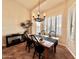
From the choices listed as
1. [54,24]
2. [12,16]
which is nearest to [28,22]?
[12,16]

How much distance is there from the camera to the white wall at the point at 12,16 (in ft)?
24.1

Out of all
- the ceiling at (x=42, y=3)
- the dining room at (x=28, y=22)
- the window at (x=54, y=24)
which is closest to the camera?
the dining room at (x=28, y=22)

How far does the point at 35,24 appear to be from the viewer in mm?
9992

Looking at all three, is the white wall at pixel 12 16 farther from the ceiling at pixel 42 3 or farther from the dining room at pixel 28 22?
the ceiling at pixel 42 3

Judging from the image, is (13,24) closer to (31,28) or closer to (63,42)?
(31,28)

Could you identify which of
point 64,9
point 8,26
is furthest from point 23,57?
point 64,9

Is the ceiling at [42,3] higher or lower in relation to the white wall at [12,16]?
higher

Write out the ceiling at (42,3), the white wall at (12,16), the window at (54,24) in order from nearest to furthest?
the ceiling at (42,3) < the white wall at (12,16) < the window at (54,24)

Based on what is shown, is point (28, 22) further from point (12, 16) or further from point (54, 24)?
point (54, 24)

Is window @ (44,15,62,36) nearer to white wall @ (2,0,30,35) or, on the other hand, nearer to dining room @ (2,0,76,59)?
dining room @ (2,0,76,59)

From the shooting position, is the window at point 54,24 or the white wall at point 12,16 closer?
the white wall at point 12,16

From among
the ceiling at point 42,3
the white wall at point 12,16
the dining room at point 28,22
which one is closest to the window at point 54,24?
the dining room at point 28,22

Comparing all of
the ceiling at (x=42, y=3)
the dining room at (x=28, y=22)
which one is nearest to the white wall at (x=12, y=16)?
the dining room at (x=28, y=22)

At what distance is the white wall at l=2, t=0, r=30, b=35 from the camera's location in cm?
734
